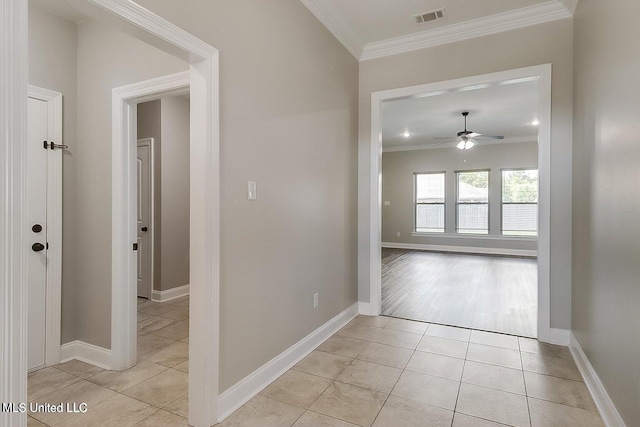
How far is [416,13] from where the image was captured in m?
3.03

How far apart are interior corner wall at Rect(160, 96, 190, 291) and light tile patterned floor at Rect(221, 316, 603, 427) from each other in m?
2.59

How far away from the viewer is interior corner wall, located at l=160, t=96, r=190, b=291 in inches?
173

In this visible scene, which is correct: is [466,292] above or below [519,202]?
below

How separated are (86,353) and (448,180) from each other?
8595 millimetres

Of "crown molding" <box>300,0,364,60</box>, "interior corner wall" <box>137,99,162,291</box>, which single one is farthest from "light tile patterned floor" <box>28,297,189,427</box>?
"crown molding" <box>300,0,364,60</box>

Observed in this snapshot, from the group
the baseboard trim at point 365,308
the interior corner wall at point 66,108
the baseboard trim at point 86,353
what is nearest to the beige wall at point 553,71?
the baseboard trim at point 365,308

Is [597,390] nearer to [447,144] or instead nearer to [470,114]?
Result: [470,114]

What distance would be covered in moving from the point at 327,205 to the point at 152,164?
2.66 metres

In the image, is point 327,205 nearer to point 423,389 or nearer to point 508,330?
point 423,389

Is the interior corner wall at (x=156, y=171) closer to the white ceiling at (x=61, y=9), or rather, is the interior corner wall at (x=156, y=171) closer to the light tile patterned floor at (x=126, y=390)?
the light tile patterned floor at (x=126, y=390)

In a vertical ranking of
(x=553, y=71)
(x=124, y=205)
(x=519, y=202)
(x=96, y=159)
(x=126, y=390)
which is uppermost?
(x=553, y=71)

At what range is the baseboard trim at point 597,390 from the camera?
173 cm

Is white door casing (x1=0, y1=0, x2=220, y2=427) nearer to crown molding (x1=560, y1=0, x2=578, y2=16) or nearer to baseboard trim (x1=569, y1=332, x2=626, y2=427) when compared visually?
baseboard trim (x1=569, y1=332, x2=626, y2=427)

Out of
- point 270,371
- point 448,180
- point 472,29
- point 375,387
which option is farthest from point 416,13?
point 448,180
